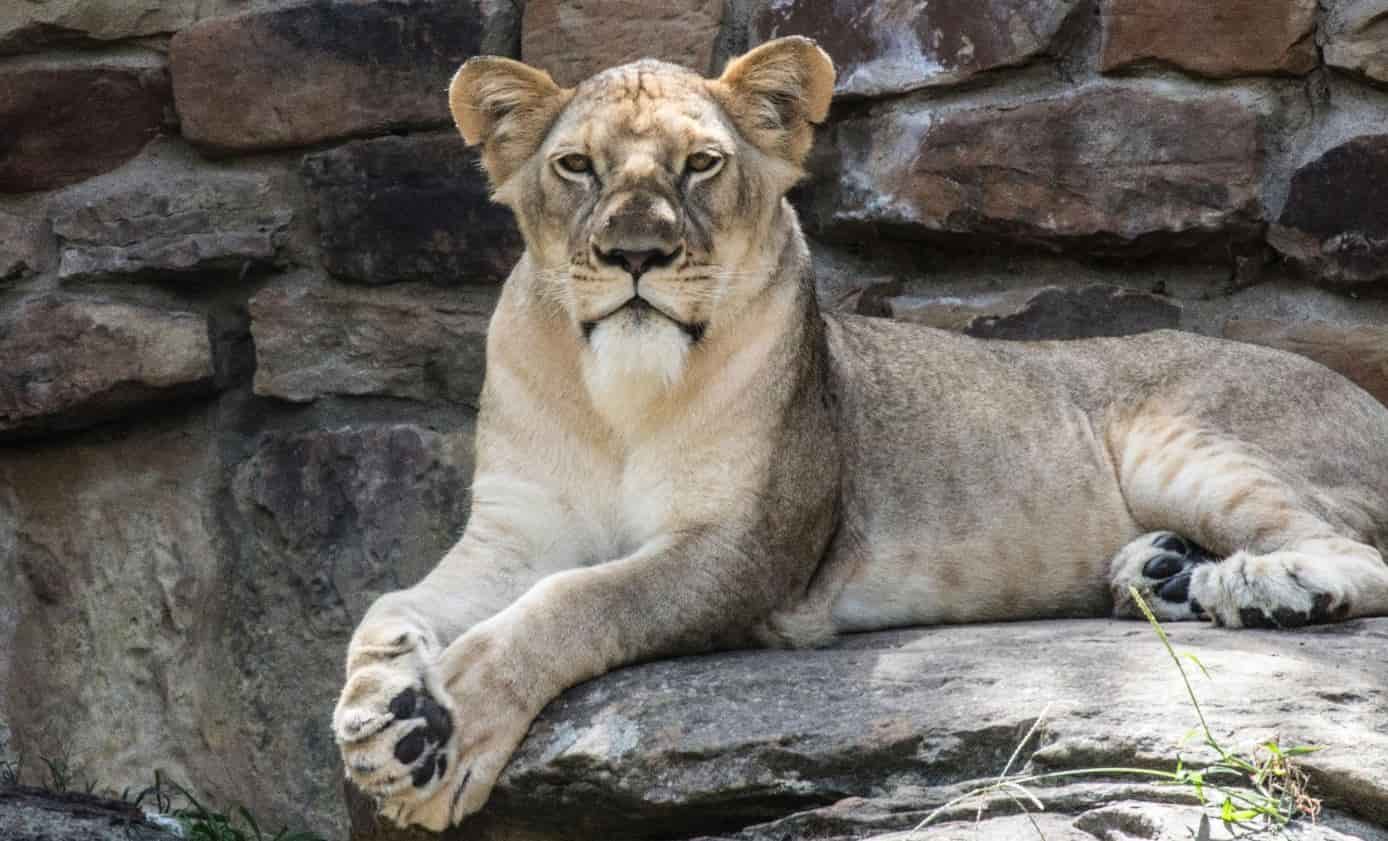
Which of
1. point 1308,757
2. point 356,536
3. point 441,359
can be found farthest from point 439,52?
point 1308,757

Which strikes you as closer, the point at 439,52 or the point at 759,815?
the point at 759,815

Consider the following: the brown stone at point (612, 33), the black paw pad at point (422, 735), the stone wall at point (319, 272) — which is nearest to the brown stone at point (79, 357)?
the stone wall at point (319, 272)

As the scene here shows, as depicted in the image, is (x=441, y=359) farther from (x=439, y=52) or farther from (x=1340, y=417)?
(x=1340, y=417)

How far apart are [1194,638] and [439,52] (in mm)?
2370

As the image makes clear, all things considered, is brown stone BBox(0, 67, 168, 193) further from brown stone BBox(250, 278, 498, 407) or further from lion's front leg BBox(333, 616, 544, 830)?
lion's front leg BBox(333, 616, 544, 830)

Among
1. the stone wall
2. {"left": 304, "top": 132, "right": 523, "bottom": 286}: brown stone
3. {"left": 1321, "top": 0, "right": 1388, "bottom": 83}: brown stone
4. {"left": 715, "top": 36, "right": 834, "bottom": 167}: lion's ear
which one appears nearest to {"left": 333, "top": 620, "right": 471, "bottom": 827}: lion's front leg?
{"left": 715, "top": 36, "right": 834, "bottom": 167}: lion's ear

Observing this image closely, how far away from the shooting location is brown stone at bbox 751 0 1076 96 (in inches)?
180

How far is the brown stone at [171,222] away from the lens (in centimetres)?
490

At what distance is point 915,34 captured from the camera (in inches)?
185

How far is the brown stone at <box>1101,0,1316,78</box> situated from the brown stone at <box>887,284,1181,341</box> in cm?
55

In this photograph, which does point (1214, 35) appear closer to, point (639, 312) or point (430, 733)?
point (639, 312)

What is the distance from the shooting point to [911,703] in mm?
3223

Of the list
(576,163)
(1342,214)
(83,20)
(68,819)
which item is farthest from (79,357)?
(1342,214)

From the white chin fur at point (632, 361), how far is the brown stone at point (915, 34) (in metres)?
1.22
